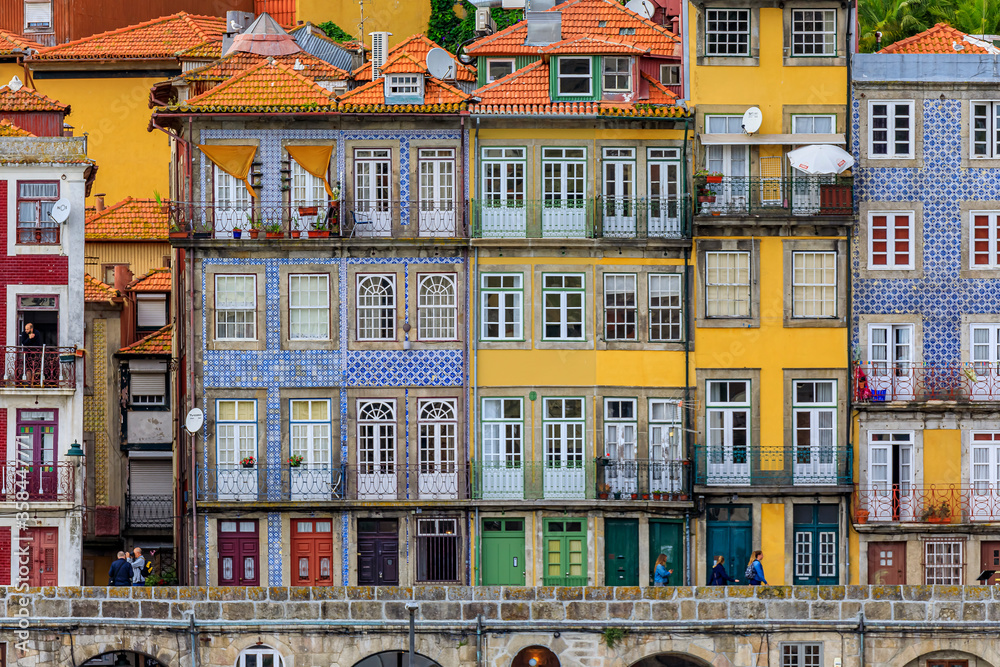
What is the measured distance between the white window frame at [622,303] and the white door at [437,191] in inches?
161

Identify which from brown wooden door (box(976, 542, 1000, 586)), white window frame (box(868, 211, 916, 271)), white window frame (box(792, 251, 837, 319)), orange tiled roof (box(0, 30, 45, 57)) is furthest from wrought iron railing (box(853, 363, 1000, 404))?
orange tiled roof (box(0, 30, 45, 57))

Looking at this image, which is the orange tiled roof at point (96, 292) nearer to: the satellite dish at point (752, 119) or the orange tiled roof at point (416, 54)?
the orange tiled roof at point (416, 54)

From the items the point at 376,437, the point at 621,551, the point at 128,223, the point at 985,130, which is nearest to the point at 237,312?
the point at 376,437

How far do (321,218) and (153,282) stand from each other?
948cm

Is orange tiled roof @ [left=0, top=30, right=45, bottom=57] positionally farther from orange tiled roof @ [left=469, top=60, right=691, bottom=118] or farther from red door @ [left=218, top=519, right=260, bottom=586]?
red door @ [left=218, top=519, right=260, bottom=586]

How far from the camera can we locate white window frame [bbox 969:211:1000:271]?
180ft

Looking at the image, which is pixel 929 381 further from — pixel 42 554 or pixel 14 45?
pixel 14 45

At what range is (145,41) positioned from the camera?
227 ft

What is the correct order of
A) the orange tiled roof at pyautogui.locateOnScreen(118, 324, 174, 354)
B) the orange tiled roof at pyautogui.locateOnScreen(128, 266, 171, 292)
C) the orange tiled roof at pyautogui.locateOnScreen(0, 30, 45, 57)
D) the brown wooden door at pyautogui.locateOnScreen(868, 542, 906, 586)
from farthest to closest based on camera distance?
the orange tiled roof at pyautogui.locateOnScreen(0, 30, 45, 57), the orange tiled roof at pyautogui.locateOnScreen(128, 266, 171, 292), the orange tiled roof at pyautogui.locateOnScreen(118, 324, 174, 354), the brown wooden door at pyautogui.locateOnScreen(868, 542, 906, 586)

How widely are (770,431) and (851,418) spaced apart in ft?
6.55

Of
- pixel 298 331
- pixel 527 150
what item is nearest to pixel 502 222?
pixel 527 150

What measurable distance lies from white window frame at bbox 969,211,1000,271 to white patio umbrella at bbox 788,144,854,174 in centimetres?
374

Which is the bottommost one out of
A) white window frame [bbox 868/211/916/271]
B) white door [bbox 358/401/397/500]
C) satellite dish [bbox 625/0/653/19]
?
white door [bbox 358/401/397/500]

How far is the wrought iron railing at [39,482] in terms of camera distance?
53312mm
